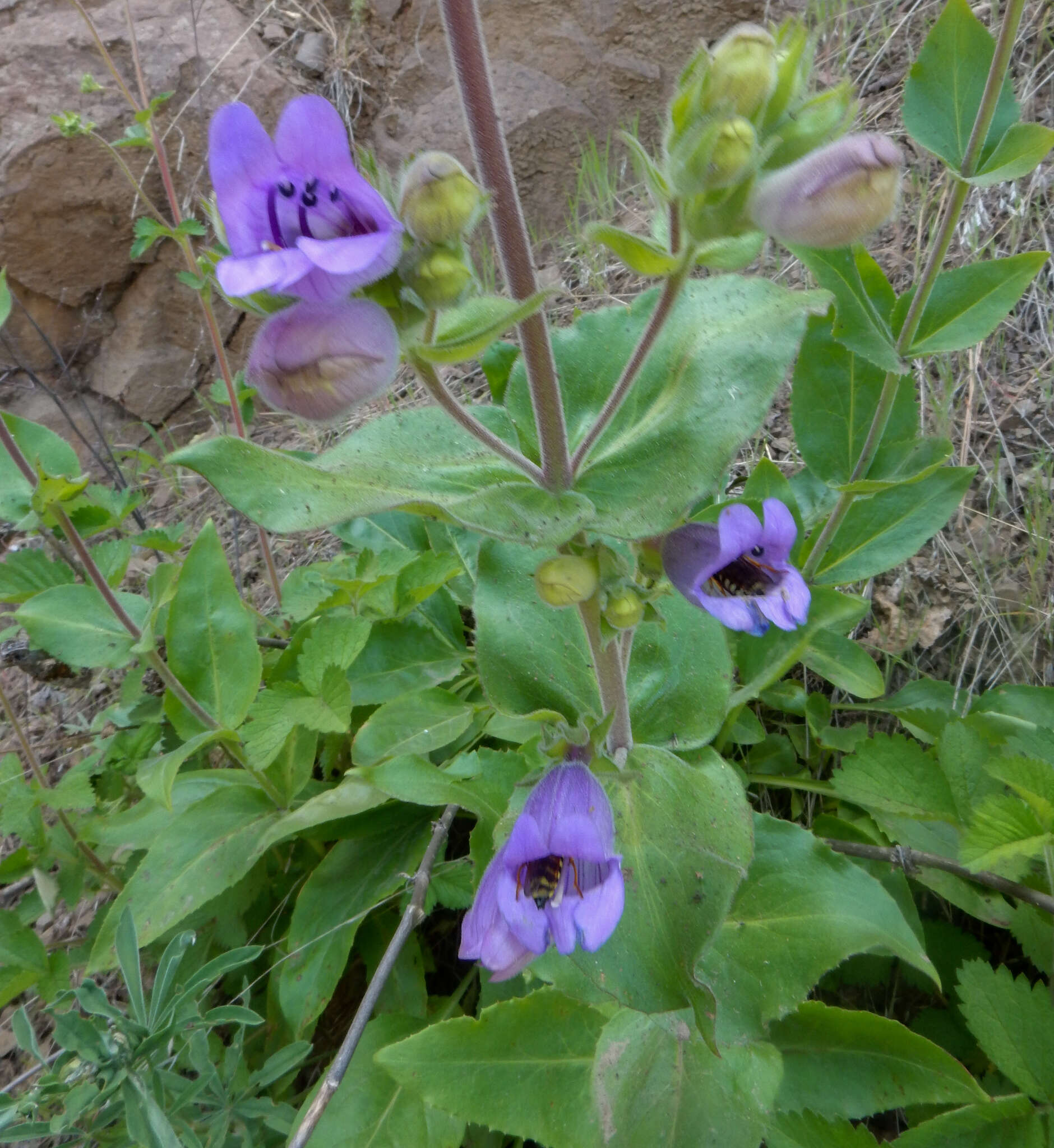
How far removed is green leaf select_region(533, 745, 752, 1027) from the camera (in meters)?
1.40

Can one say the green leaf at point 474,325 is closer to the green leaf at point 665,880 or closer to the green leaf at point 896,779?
the green leaf at point 665,880

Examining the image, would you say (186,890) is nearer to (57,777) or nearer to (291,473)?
(291,473)

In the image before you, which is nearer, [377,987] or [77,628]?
[377,987]

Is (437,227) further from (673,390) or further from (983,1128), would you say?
(983,1128)

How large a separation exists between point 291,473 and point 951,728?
1459 millimetres

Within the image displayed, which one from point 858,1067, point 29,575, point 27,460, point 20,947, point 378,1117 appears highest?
point 27,460

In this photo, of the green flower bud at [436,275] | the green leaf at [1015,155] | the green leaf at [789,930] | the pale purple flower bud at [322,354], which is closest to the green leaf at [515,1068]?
the green leaf at [789,930]

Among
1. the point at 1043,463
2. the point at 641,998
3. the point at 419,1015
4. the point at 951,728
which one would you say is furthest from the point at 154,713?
the point at 1043,463

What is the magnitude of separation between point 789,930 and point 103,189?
5811mm

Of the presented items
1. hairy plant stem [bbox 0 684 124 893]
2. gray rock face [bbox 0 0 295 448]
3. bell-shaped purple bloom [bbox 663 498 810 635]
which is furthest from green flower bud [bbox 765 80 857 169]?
gray rock face [bbox 0 0 295 448]

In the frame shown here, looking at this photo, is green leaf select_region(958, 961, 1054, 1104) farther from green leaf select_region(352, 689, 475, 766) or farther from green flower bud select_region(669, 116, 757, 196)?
green flower bud select_region(669, 116, 757, 196)

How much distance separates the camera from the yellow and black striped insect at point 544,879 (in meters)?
1.38

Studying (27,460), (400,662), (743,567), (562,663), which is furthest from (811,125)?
(27,460)

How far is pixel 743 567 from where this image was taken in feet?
5.11
